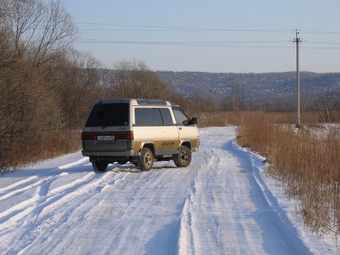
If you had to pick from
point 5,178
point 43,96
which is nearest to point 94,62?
point 43,96

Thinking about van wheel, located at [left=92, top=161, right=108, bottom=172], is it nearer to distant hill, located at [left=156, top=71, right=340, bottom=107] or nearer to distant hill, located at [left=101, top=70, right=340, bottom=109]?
distant hill, located at [left=101, top=70, right=340, bottom=109]

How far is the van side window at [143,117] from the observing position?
644 inches

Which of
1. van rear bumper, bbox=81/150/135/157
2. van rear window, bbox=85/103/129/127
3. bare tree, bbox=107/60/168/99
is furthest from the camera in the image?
bare tree, bbox=107/60/168/99

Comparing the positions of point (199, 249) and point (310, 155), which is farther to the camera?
point (310, 155)

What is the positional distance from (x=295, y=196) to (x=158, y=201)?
269 centimetres

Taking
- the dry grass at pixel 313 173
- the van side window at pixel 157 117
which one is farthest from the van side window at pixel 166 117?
the dry grass at pixel 313 173

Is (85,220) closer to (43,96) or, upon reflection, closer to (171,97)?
(43,96)

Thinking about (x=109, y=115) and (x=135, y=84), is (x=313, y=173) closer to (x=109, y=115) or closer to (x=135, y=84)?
(x=109, y=115)

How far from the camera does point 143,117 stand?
16.7 meters

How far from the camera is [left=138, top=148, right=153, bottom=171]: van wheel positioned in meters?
16.5

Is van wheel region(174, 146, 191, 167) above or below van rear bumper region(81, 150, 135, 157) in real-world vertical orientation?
below

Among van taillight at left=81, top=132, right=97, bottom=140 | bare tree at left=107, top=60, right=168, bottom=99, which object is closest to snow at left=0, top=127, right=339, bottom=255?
van taillight at left=81, top=132, right=97, bottom=140

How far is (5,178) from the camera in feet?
52.4

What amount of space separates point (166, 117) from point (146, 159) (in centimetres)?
176
